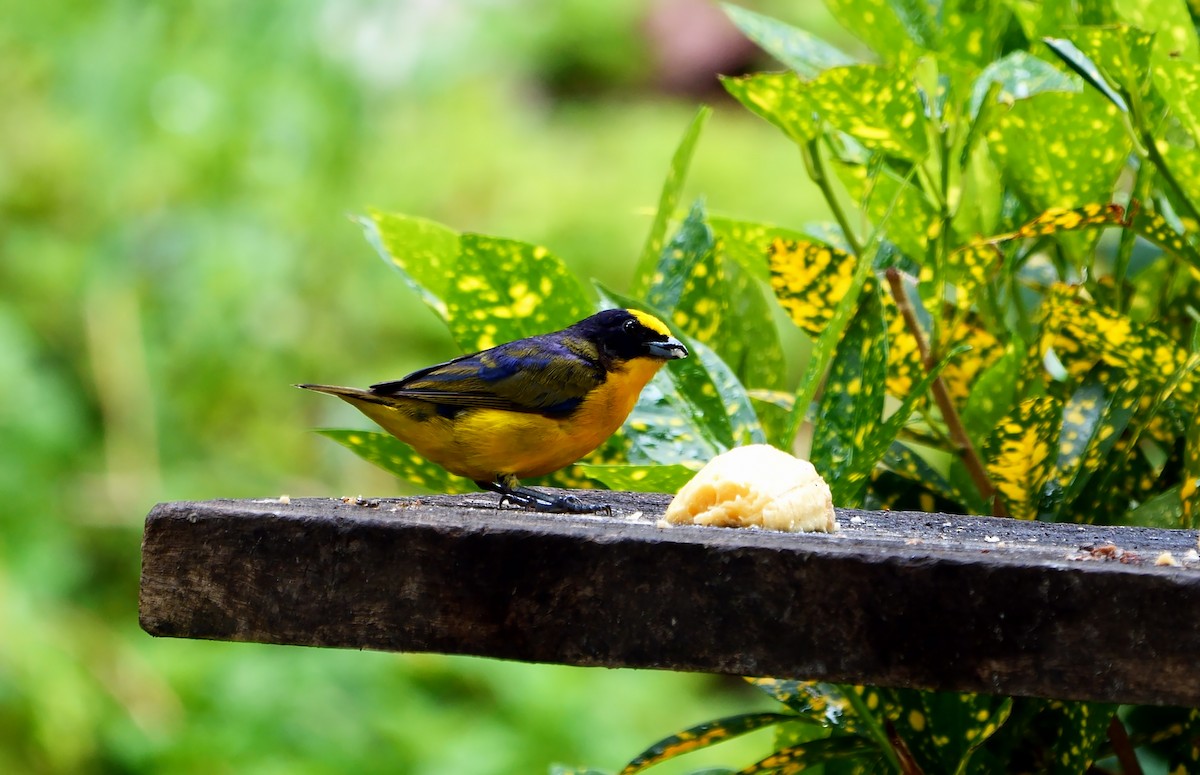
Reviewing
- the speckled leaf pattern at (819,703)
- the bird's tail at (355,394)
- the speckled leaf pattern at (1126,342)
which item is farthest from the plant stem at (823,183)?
the bird's tail at (355,394)

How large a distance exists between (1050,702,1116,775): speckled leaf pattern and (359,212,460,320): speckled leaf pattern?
832mm

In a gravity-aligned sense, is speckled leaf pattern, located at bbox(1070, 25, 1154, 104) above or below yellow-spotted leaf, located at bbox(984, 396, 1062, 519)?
above

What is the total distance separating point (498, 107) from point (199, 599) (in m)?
6.23

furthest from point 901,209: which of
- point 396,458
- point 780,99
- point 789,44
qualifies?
point 396,458

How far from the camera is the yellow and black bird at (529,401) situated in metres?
1.83

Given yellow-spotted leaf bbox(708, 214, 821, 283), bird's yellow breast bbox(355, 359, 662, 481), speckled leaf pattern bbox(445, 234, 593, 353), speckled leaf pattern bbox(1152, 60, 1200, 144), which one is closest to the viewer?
speckled leaf pattern bbox(1152, 60, 1200, 144)

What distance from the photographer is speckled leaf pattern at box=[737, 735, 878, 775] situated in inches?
53.9

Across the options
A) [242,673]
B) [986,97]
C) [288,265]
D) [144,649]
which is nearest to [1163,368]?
[986,97]

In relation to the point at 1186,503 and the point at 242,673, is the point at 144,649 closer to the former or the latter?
the point at 242,673

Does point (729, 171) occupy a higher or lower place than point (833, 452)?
lower

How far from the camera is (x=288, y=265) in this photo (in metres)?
5.08

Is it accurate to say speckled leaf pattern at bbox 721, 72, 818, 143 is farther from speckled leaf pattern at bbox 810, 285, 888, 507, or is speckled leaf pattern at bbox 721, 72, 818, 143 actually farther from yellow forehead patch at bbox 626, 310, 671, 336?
yellow forehead patch at bbox 626, 310, 671, 336

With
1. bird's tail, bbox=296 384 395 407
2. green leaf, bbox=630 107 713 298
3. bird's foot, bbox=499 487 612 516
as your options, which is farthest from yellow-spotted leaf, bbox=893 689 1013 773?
bird's tail, bbox=296 384 395 407

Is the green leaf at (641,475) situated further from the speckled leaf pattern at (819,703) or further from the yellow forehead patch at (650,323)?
the yellow forehead patch at (650,323)
